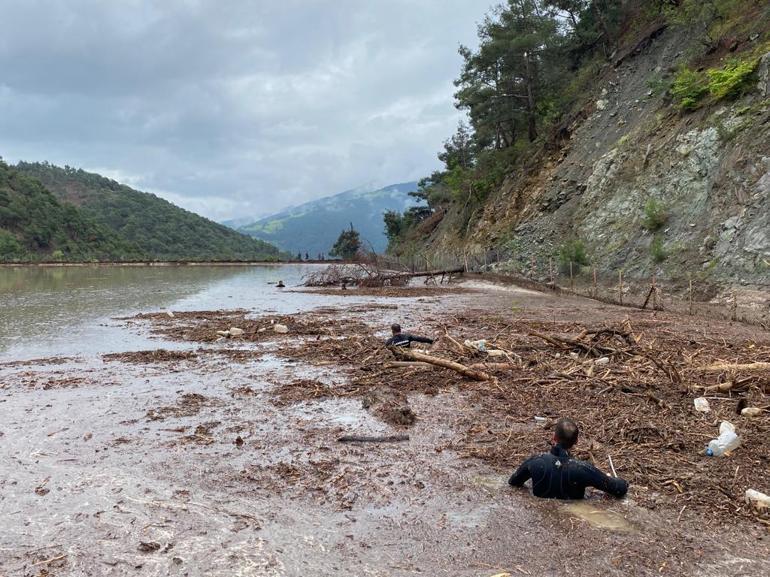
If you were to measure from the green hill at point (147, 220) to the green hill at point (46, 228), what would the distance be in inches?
411

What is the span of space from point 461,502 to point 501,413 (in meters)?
2.63

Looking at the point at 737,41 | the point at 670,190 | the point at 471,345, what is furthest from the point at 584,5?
the point at 471,345

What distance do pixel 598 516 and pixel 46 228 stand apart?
4770 inches

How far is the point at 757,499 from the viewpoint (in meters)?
4.62

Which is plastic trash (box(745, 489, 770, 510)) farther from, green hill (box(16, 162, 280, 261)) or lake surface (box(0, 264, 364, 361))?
green hill (box(16, 162, 280, 261))

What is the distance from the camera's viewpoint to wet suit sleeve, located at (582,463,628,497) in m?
4.93

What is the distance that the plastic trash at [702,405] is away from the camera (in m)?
6.90

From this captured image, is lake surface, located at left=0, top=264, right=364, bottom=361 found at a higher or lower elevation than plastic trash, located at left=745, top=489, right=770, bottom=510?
higher

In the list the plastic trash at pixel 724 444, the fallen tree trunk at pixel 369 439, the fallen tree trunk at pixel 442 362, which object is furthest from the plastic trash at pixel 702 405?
the fallen tree trunk at pixel 369 439

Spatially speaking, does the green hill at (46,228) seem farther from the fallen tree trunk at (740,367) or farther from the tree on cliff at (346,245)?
the fallen tree trunk at (740,367)

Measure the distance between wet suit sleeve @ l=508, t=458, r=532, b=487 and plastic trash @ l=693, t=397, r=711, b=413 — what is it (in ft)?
10.3

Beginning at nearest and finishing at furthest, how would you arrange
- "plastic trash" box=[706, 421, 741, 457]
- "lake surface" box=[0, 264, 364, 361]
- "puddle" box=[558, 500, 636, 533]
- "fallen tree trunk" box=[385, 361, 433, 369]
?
"puddle" box=[558, 500, 636, 533] < "plastic trash" box=[706, 421, 741, 457] < "fallen tree trunk" box=[385, 361, 433, 369] < "lake surface" box=[0, 264, 364, 361]

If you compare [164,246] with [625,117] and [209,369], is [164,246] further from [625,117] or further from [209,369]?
[209,369]

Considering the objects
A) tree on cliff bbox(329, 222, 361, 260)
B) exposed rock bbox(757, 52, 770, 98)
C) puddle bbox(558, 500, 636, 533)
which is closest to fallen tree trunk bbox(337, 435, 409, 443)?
puddle bbox(558, 500, 636, 533)
